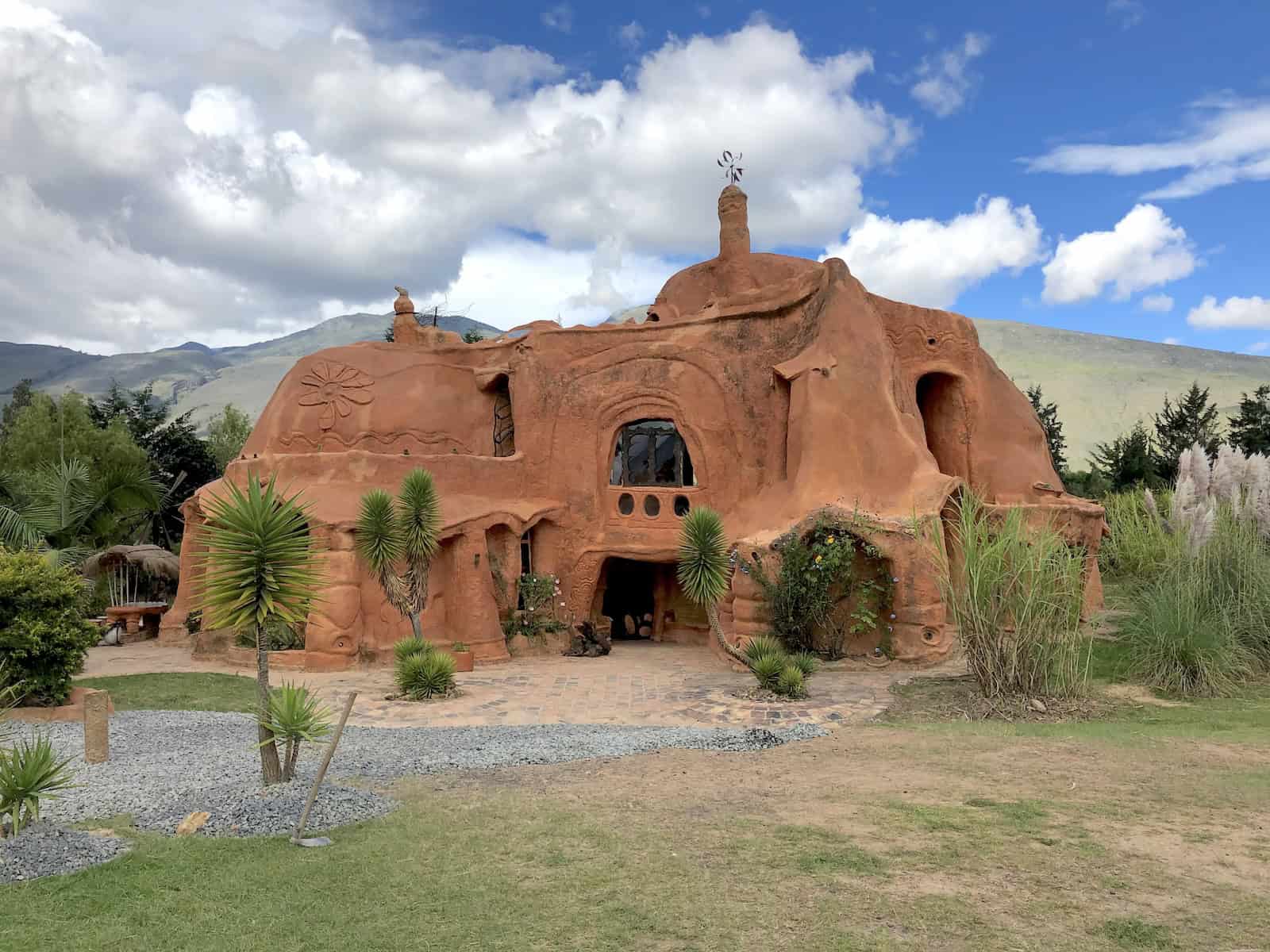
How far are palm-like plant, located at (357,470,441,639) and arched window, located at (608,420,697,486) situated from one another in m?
4.67

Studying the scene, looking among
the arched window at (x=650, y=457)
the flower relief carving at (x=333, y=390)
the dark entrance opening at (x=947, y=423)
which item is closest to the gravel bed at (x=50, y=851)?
the arched window at (x=650, y=457)

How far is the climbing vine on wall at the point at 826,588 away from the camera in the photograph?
13.2 meters

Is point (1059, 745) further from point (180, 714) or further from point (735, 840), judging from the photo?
point (180, 714)

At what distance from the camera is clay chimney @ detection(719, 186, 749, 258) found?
64.7 ft

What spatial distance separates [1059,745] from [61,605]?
11.0 m

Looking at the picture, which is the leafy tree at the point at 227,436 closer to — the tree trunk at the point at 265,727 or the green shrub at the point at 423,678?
the green shrub at the point at 423,678

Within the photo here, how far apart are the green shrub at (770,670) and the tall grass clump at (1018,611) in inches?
93.0

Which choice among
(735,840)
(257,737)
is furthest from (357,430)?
(735,840)

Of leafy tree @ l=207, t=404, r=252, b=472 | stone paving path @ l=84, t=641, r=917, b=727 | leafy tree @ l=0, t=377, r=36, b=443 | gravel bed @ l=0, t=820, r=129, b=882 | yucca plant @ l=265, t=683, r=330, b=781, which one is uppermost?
leafy tree @ l=0, t=377, r=36, b=443

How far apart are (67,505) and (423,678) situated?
31.1 ft

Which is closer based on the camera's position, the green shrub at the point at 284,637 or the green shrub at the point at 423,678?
the green shrub at the point at 423,678

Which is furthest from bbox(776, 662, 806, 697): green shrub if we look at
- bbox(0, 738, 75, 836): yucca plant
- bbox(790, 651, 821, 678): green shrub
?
bbox(0, 738, 75, 836): yucca plant

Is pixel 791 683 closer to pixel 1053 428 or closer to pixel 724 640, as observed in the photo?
pixel 724 640

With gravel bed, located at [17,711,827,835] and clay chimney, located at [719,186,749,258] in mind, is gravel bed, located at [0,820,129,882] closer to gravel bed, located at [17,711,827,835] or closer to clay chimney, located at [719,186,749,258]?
gravel bed, located at [17,711,827,835]
